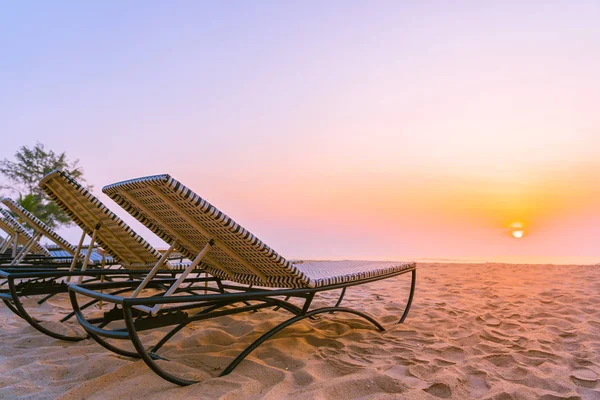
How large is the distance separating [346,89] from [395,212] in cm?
2751

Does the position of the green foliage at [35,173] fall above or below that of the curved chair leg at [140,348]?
above

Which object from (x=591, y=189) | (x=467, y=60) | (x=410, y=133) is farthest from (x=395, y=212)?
(x=467, y=60)

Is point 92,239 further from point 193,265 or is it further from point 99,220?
point 193,265

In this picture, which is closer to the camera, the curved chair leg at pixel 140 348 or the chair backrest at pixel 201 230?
the curved chair leg at pixel 140 348

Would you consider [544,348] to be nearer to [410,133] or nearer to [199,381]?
[199,381]

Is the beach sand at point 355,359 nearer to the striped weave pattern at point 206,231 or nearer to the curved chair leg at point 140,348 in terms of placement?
→ the curved chair leg at point 140,348

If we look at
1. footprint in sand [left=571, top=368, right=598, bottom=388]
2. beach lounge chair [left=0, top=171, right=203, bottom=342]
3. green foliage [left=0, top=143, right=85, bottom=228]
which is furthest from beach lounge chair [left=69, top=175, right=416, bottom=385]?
green foliage [left=0, top=143, right=85, bottom=228]

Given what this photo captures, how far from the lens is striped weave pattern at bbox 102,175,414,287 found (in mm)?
1830

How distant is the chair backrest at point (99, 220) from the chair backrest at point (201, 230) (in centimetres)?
56

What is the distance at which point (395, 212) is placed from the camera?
39.1 metres

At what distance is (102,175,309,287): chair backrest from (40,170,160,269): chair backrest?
56 cm

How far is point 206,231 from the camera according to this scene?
206 cm

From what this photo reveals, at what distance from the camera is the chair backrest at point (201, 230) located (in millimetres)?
1827

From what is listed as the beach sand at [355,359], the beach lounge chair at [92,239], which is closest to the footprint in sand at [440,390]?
the beach sand at [355,359]
